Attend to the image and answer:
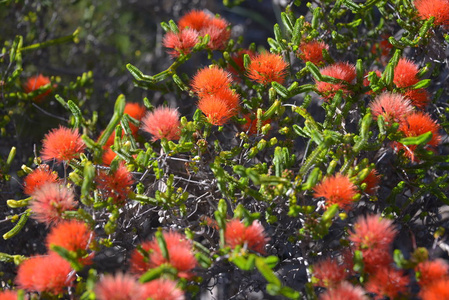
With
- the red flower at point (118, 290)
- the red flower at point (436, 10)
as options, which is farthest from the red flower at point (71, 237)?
the red flower at point (436, 10)

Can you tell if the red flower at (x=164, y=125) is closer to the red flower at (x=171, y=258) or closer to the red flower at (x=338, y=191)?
the red flower at (x=171, y=258)

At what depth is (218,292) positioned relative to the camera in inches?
67.9

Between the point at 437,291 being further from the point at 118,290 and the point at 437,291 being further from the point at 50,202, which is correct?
the point at 50,202

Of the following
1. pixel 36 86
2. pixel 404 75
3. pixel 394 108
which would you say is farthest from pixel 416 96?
pixel 36 86

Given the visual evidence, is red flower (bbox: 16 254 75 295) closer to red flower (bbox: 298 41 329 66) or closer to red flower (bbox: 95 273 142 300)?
red flower (bbox: 95 273 142 300)

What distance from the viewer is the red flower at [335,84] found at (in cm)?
150

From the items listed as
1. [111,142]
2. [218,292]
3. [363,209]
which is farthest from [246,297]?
[111,142]

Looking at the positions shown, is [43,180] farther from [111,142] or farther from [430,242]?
[430,242]

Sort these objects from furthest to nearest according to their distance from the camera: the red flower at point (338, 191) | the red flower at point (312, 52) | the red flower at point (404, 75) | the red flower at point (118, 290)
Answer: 1. the red flower at point (312, 52)
2. the red flower at point (404, 75)
3. the red flower at point (338, 191)
4. the red flower at point (118, 290)

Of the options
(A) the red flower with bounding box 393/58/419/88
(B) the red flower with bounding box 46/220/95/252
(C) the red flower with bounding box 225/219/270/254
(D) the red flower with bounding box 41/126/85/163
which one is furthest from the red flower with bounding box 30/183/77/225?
(A) the red flower with bounding box 393/58/419/88

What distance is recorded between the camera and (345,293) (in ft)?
3.56

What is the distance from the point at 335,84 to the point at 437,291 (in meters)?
0.72

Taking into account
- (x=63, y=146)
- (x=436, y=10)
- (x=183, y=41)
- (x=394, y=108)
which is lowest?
(x=394, y=108)

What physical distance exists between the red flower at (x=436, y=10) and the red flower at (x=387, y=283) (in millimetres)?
925
